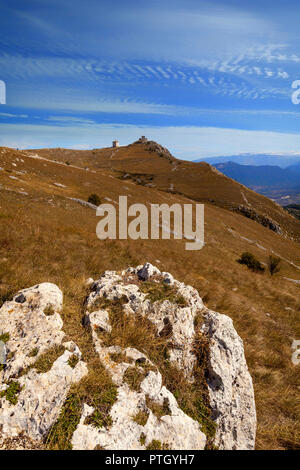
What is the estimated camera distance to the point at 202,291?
14.1 meters

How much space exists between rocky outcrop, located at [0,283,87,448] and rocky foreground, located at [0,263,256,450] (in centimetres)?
2

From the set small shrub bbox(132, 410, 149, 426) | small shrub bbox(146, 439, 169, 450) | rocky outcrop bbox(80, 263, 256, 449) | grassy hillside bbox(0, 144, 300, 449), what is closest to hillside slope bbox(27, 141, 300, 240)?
grassy hillside bbox(0, 144, 300, 449)

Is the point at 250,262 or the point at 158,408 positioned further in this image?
the point at 250,262

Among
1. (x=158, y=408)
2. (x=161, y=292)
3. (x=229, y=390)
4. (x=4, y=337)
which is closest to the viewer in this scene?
(x=158, y=408)

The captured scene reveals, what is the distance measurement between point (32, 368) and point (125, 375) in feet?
6.79

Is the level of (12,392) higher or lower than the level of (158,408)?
higher

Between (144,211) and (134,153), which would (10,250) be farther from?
(134,153)

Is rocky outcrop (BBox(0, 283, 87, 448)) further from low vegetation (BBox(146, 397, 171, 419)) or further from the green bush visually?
the green bush

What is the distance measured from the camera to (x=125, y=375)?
5113 mm

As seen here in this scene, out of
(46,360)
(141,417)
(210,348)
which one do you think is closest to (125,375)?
(141,417)

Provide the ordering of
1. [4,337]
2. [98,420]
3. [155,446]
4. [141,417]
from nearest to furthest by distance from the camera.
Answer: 1. [98,420]
2. [155,446]
3. [141,417]
4. [4,337]

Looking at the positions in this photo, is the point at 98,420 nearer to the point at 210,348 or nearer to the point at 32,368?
the point at 32,368

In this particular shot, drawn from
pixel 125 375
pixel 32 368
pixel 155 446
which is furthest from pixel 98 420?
pixel 32 368

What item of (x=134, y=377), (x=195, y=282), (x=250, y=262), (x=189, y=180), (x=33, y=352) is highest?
(x=189, y=180)
